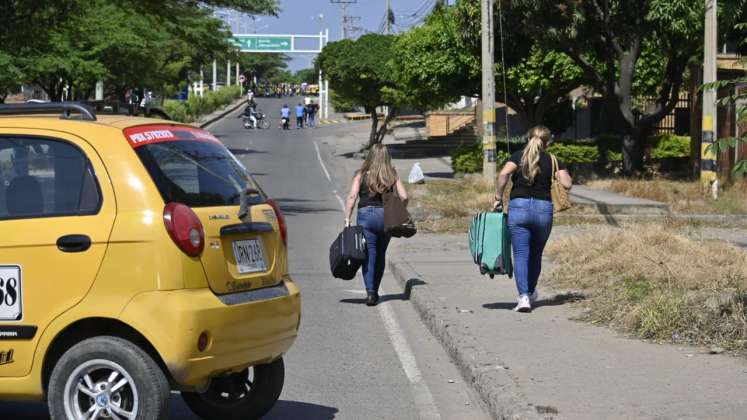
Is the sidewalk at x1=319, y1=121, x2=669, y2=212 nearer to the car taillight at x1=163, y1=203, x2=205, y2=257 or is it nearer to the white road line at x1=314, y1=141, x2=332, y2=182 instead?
the white road line at x1=314, y1=141, x2=332, y2=182

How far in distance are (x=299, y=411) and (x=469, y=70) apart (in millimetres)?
30377

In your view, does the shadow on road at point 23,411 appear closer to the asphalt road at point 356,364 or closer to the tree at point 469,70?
the asphalt road at point 356,364

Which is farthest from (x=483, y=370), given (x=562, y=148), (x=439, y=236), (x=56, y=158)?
(x=562, y=148)

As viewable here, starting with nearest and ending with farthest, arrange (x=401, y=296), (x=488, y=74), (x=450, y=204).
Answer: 1. (x=401, y=296)
2. (x=450, y=204)
3. (x=488, y=74)

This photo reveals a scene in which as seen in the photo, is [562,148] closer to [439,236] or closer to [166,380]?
[439,236]

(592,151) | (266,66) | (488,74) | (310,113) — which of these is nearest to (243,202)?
(488,74)

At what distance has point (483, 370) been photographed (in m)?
8.04

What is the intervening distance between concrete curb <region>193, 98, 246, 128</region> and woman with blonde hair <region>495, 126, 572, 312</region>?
191ft

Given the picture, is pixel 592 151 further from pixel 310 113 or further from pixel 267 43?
pixel 267 43

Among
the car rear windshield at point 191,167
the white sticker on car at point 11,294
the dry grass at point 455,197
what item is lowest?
the dry grass at point 455,197

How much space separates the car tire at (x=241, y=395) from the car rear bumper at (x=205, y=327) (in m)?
0.43

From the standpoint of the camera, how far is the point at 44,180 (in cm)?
629

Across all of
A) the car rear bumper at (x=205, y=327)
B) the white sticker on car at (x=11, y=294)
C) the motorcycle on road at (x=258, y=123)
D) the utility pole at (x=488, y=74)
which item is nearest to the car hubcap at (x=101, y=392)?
the car rear bumper at (x=205, y=327)

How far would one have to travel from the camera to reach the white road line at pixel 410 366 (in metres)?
7.74
